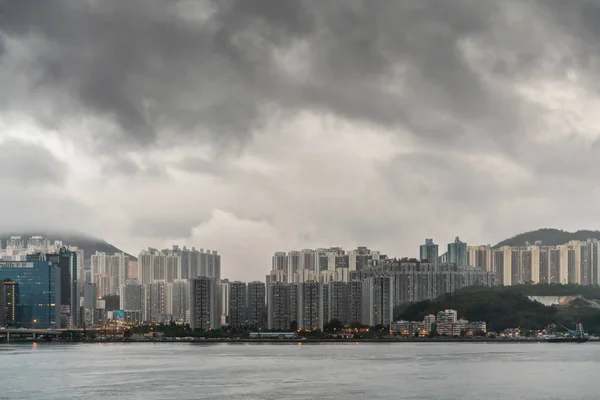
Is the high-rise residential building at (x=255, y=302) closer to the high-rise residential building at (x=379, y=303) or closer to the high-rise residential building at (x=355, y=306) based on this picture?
the high-rise residential building at (x=355, y=306)

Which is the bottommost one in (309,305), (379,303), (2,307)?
(2,307)

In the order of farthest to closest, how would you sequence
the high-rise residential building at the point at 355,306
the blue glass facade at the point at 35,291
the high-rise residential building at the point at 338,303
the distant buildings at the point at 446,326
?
the blue glass facade at the point at 35,291 < the high-rise residential building at the point at 355,306 < the high-rise residential building at the point at 338,303 < the distant buildings at the point at 446,326

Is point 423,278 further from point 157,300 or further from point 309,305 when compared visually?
point 157,300

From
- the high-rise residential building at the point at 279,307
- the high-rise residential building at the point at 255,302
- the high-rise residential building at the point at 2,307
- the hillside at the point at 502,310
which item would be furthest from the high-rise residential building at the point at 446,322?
the high-rise residential building at the point at 2,307

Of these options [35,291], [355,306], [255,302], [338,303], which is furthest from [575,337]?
[35,291]

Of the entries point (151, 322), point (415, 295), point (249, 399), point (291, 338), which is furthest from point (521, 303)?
point (249, 399)

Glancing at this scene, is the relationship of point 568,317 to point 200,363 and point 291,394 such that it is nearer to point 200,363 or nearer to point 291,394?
point 200,363

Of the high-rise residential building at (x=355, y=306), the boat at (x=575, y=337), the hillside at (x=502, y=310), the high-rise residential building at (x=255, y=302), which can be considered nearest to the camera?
the boat at (x=575, y=337)

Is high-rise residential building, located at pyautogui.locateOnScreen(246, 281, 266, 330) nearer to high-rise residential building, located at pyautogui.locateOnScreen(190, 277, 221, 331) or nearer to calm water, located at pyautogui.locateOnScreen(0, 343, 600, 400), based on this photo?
high-rise residential building, located at pyautogui.locateOnScreen(190, 277, 221, 331)
